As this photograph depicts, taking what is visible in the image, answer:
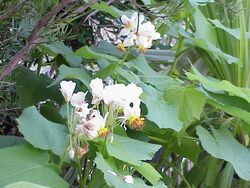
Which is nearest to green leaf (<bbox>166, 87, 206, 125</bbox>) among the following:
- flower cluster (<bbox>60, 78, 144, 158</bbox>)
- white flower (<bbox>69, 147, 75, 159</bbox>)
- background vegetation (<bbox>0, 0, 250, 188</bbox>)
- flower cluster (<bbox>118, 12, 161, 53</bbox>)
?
background vegetation (<bbox>0, 0, 250, 188</bbox>)

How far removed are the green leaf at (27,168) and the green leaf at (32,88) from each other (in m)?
0.30

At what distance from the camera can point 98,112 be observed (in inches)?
34.0

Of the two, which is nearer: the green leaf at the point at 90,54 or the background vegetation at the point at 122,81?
the background vegetation at the point at 122,81

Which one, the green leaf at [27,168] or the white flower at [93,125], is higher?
the white flower at [93,125]

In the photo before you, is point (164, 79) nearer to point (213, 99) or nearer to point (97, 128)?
point (213, 99)

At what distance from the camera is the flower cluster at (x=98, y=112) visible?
838mm

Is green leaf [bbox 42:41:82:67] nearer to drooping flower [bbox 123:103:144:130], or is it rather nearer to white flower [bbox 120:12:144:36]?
white flower [bbox 120:12:144:36]

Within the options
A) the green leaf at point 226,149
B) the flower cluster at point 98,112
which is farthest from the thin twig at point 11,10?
the green leaf at point 226,149

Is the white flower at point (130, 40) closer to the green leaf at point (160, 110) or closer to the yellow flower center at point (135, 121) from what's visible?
the green leaf at point (160, 110)

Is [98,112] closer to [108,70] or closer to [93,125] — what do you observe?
[93,125]

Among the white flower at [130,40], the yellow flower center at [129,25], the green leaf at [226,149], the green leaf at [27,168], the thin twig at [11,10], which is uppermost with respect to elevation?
the thin twig at [11,10]

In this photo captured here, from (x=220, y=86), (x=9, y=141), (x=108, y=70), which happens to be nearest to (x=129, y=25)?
(x=108, y=70)

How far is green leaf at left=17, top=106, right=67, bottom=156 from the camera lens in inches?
36.5

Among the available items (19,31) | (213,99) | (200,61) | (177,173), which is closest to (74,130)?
(19,31)
